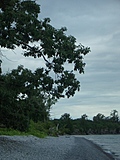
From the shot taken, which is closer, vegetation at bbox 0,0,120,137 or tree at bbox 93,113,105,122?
vegetation at bbox 0,0,120,137

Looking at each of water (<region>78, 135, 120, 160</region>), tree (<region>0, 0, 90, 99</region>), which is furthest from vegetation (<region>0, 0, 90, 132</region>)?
water (<region>78, 135, 120, 160</region>)

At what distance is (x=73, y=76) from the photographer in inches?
800

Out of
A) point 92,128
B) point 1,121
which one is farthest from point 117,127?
point 1,121

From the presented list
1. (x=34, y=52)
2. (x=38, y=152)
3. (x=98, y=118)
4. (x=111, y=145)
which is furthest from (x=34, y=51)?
(x=98, y=118)

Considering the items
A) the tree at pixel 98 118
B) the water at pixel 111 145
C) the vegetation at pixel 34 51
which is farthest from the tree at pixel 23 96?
the tree at pixel 98 118

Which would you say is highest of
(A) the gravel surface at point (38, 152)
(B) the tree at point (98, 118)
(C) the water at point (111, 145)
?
(B) the tree at point (98, 118)

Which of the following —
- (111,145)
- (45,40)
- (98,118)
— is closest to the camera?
(45,40)

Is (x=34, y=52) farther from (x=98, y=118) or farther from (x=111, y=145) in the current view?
(x=98, y=118)

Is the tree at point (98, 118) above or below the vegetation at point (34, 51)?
above

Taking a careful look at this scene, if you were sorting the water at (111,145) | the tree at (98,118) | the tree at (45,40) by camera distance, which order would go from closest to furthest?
the tree at (45,40), the water at (111,145), the tree at (98,118)

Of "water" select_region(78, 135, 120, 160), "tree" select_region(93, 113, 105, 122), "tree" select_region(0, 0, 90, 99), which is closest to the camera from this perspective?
"tree" select_region(0, 0, 90, 99)

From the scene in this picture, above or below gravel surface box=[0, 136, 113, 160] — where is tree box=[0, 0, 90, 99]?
above

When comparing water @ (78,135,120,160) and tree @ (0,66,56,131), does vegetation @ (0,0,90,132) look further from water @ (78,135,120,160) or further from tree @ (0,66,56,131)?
water @ (78,135,120,160)

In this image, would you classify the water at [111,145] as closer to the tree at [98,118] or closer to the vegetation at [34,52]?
the vegetation at [34,52]
